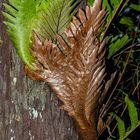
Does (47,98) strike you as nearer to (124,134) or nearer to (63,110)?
(63,110)

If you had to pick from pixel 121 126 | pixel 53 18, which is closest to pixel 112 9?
pixel 53 18

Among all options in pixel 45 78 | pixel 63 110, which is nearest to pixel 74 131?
pixel 63 110

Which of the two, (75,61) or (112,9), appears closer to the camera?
(75,61)

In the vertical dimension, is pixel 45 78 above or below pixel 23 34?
below

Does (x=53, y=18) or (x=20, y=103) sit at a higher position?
(x=53, y=18)

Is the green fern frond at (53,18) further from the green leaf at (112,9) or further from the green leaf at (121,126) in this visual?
the green leaf at (121,126)

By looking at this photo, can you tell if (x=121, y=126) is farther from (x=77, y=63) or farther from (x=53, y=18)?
(x=53, y=18)
